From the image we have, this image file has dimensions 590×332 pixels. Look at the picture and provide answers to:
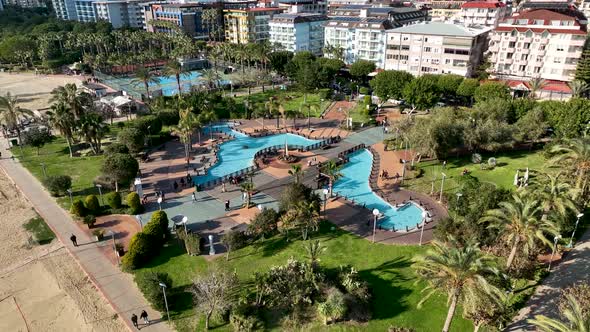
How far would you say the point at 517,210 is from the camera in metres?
35.7

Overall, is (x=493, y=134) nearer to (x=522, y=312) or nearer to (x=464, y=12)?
(x=522, y=312)

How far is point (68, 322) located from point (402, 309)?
101 ft

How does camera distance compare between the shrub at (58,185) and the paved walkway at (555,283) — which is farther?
the shrub at (58,185)

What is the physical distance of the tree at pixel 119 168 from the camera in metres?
57.9

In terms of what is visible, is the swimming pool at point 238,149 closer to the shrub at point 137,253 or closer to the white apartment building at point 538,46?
the shrub at point 137,253

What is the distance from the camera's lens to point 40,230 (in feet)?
169

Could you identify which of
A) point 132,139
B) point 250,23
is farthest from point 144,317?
point 250,23

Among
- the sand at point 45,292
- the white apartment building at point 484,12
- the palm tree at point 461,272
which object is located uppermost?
the white apartment building at point 484,12

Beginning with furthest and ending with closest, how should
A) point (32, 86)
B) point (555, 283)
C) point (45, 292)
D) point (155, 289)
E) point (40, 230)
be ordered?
1. point (32, 86)
2. point (40, 230)
3. point (45, 292)
4. point (555, 283)
5. point (155, 289)

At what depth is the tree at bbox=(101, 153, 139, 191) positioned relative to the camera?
190 feet

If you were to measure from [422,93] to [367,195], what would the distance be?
37727mm

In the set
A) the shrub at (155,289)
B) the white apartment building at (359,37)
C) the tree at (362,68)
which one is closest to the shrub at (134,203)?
the shrub at (155,289)

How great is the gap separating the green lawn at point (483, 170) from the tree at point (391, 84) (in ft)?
95.8

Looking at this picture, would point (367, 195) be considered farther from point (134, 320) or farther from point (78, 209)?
point (78, 209)
